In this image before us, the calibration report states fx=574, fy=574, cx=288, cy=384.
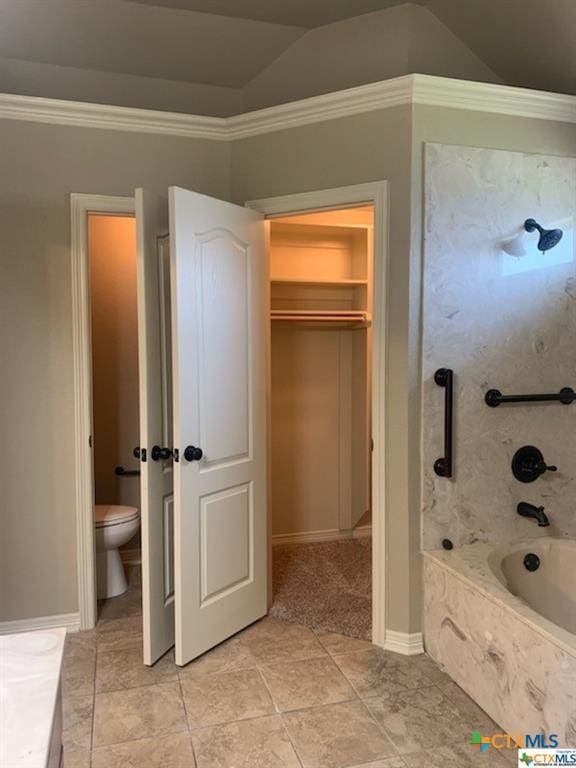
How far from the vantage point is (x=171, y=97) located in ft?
10.6

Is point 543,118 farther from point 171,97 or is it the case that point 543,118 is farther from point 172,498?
point 172,498

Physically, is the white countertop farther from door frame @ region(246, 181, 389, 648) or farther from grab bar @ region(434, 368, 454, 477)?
grab bar @ region(434, 368, 454, 477)

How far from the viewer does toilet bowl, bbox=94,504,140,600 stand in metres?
3.19

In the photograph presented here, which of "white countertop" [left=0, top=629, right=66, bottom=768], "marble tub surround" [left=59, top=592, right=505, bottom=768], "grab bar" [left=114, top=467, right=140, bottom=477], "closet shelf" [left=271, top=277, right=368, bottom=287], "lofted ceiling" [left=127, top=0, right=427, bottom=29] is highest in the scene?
"lofted ceiling" [left=127, top=0, right=427, bottom=29]

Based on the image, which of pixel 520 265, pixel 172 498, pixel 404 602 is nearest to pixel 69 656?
pixel 172 498

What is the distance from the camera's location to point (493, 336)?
266 centimetres

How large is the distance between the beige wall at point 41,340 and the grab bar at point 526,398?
1998mm

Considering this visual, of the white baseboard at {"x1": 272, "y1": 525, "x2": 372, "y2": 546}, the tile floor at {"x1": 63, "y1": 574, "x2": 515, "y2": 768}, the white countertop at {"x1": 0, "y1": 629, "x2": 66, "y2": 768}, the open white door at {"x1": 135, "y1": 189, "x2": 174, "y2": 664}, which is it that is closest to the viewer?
the white countertop at {"x1": 0, "y1": 629, "x2": 66, "y2": 768}

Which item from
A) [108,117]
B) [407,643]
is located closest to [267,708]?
[407,643]

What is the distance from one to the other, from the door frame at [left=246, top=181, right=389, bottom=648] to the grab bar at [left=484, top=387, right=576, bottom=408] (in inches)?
19.4

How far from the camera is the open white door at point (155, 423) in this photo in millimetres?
2436

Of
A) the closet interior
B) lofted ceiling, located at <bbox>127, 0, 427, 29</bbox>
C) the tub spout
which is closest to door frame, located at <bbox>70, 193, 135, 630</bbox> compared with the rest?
lofted ceiling, located at <bbox>127, 0, 427, 29</bbox>

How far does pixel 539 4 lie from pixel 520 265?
1.12m

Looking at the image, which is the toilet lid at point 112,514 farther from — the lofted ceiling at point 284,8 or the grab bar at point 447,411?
the lofted ceiling at point 284,8
